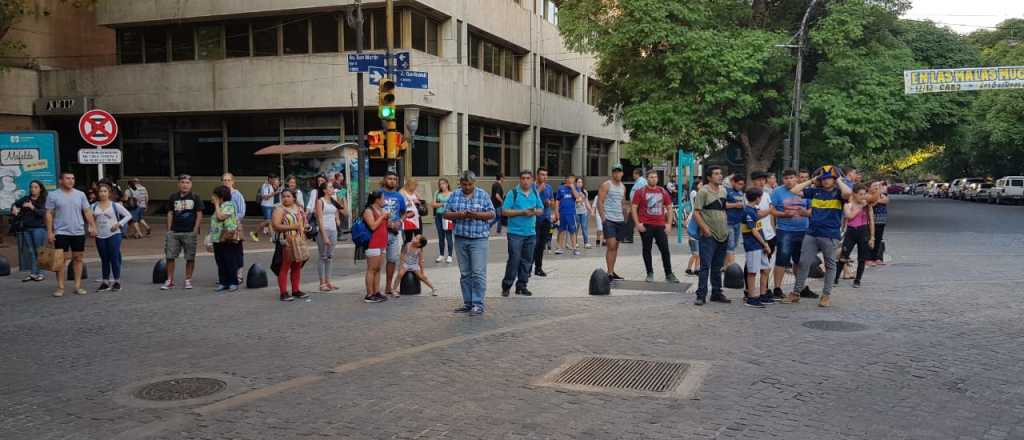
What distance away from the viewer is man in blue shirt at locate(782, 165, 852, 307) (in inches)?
367

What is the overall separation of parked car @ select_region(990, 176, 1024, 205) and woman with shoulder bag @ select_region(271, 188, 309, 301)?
49.6 meters

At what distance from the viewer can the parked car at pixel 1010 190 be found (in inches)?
1839

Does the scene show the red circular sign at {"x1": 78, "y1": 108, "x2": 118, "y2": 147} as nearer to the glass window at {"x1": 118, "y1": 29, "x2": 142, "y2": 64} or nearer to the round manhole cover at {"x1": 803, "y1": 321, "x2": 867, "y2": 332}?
the round manhole cover at {"x1": 803, "y1": 321, "x2": 867, "y2": 332}

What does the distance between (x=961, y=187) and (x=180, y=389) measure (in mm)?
66038

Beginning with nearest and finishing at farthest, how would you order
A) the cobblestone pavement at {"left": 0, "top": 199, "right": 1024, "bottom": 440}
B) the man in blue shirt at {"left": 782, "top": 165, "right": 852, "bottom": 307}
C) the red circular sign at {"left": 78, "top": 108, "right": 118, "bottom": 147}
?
the cobblestone pavement at {"left": 0, "top": 199, "right": 1024, "bottom": 440}, the man in blue shirt at {"left": 782, "top": 165, "right": 852, "bottom": 307}, the red circular sign at {"left": 78, "top": 108, "right": 118, "bottom": 147}

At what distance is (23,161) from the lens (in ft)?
49.3

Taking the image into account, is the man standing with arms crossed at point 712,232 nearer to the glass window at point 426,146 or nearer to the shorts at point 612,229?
the shorts at point 612,229

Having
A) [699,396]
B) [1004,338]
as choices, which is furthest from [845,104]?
[699,396]

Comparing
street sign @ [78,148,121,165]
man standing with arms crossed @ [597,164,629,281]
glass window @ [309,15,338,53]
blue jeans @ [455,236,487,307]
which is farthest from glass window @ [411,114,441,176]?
blue jeans @ [455,236,487,307]

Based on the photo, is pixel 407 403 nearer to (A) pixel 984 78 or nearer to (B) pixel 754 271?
(B) pixel 754 271

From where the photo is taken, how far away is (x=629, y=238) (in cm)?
1928

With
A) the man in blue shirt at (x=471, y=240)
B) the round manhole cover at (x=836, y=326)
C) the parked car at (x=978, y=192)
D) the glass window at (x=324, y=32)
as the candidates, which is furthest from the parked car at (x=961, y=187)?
the man in blue shirt at (x=471, y=240)

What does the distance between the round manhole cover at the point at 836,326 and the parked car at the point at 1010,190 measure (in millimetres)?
47039

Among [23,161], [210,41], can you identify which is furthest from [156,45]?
[23,161]
